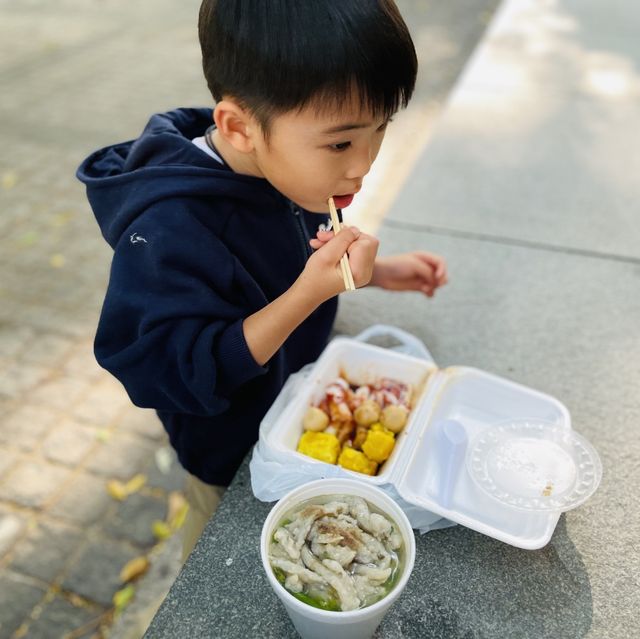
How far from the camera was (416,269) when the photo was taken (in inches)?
77.9

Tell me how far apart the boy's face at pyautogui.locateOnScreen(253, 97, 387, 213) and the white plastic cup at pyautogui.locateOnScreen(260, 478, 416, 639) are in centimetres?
61

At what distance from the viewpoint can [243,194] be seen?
1.50 meters

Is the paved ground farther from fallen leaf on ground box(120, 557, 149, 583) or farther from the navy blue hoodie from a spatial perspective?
the navy blue hoodie

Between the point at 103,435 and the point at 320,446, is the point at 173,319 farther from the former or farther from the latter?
the point at 103,435

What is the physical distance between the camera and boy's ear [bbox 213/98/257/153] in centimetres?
133

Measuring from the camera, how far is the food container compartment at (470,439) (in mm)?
1328

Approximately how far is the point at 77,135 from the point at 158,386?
4.34 metres

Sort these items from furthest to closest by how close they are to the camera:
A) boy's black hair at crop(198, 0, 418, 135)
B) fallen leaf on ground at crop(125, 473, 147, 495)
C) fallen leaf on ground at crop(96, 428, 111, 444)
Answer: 1. fallen leaf on ground at crop(96, 428, 111, 444)
2. fallen leaf on ground at crop(125, 473, 147, 495)
3. boy's black hair at crop(198, 0, 418, 135)

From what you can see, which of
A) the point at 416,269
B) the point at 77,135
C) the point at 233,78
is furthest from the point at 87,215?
the point at 233,78

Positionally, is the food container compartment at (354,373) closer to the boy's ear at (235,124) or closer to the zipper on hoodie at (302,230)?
the zipper on hoodie at (302,230)

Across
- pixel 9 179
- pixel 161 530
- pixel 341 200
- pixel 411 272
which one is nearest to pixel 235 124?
pixel 341 200

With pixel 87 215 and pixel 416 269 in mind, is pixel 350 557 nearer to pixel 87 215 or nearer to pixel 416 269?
pixel 416 269

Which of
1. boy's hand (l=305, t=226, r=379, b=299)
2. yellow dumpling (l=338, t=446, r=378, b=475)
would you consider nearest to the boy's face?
boy's hand (l=305, t=226, r=379, b=299)

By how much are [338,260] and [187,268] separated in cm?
32
